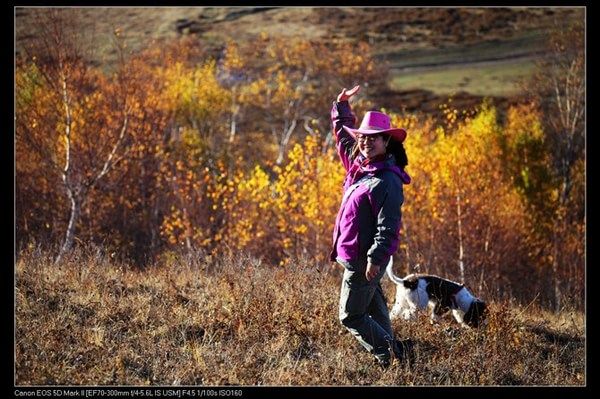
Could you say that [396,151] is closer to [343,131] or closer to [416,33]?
[343,131]

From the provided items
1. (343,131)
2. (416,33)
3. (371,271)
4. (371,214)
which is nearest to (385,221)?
(371,214)

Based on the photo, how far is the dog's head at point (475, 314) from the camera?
22.3 ft

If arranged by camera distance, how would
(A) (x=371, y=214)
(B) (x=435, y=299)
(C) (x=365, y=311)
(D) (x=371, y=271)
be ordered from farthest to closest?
(B) (x=435, y=299) → (C) (x=365, y=311) → (A) (x=371, y=214) → (D) (x=371, y=271)

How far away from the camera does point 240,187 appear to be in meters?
26.8

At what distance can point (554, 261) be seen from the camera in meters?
29.5

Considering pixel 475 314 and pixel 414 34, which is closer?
pixel 475 314

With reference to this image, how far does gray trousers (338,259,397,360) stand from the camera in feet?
17.8

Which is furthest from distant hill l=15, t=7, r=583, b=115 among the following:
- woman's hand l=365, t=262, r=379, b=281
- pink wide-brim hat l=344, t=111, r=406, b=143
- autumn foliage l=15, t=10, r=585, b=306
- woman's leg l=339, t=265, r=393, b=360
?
woman's hand l=365, t=262, r=379, b=281

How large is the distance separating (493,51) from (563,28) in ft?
153

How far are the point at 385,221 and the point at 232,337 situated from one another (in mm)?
2100

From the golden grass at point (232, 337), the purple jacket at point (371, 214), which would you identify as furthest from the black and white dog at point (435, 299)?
the purple jacket at point (371, 214)

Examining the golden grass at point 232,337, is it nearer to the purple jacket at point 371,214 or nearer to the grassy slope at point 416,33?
the purple jacket at point 371,214

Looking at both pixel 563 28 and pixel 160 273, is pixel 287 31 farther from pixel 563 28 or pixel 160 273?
pixel 160 273
